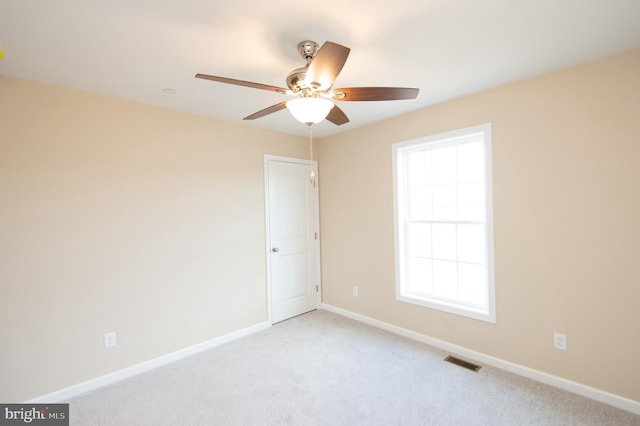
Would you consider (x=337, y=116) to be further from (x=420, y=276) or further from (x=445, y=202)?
(x=420, y=276)

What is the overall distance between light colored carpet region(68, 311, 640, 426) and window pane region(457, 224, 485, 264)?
98cm

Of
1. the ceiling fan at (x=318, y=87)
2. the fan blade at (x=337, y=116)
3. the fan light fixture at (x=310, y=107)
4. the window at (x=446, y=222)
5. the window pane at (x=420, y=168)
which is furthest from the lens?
the window pane at (x=420, y=168)

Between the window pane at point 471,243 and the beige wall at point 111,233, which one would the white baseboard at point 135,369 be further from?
the window pane at point 471,243

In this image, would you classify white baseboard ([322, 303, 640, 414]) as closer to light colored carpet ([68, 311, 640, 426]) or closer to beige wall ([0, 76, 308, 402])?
light colored carpet ([68, 311, 640, 426])

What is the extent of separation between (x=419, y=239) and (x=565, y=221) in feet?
4.39

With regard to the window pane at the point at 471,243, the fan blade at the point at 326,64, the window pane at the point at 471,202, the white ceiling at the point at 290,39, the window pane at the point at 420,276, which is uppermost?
the white ceiling at the point at 290,39

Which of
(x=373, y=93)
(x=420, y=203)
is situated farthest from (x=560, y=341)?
(x=373, y=93)

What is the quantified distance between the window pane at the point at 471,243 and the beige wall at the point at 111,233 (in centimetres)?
236

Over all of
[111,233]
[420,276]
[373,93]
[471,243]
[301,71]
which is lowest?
[420,276]

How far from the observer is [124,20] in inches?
64.6

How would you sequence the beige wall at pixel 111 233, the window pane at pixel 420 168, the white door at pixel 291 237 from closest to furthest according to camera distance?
the beige wall at pixel 111 233, the window pane at pixel 420 168, the white door at pixel 291 237

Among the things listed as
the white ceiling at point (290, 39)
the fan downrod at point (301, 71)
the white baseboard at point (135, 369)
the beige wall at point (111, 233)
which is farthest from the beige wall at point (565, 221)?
the beige wall at point (111, 233)

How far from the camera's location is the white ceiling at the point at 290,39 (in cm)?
158

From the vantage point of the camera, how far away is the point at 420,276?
342 cm
